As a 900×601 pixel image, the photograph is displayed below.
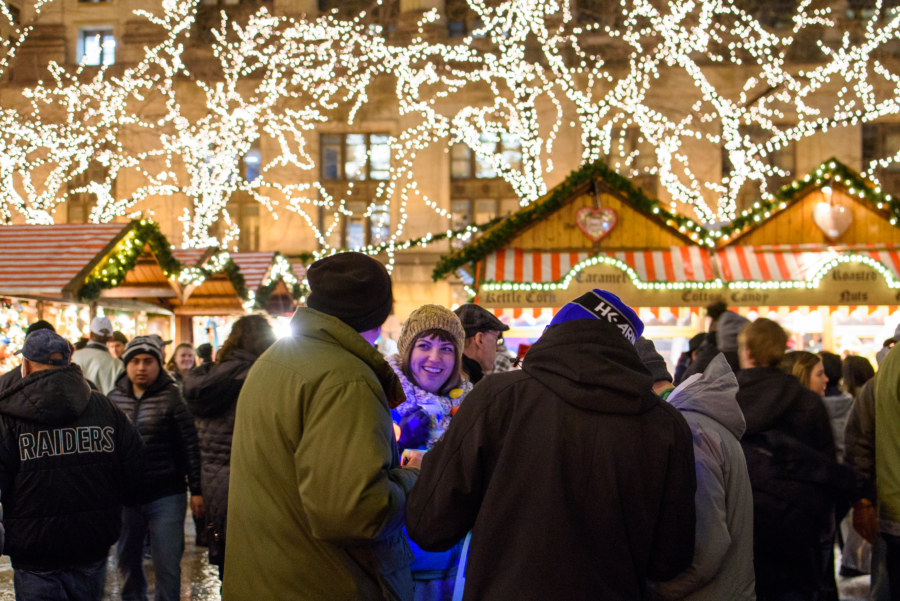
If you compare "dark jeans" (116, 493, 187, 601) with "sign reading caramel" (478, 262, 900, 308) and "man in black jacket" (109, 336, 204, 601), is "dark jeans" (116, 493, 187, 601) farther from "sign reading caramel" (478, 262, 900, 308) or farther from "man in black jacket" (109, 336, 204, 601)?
"sign reading caramel" (478, 262, 900, 308)

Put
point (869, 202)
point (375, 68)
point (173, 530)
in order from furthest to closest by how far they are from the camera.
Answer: point (375, 68)
point (869, 202)
point (173, 530)

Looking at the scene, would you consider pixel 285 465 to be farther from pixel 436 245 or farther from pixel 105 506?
pixel 436 245

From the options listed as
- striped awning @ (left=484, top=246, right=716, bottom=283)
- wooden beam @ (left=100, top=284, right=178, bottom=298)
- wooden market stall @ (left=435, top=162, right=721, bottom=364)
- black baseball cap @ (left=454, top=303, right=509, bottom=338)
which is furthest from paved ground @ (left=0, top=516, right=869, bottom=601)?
wooden beam @ (left=100, top=284, right=178, bottom=298)

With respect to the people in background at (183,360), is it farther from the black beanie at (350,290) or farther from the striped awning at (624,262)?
the black beanie at (350,290)

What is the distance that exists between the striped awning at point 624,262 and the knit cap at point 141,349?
704 cm

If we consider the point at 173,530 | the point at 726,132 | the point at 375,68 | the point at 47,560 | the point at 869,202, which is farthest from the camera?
the point at 375,68

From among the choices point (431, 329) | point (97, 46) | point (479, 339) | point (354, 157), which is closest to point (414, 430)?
point (431, 329)

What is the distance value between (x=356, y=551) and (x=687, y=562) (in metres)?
0.98

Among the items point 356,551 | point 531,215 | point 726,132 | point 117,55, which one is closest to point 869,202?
point 531,215

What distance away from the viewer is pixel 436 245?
2567 centimetres

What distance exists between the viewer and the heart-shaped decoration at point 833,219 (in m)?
11.8

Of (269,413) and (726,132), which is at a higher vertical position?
(726,132)


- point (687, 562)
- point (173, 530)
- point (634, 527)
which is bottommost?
point (173, 530)

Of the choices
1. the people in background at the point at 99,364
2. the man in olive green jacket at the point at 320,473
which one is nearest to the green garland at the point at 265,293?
the people in background at the point at 99,364
